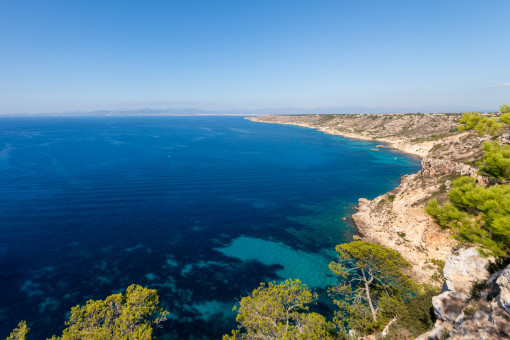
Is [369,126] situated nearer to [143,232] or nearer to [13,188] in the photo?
[143,232]

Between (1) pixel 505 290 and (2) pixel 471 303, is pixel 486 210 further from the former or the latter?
(2) pixel 471 303

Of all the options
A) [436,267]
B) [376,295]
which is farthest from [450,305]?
[436,267]

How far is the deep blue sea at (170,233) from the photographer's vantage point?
25750 millimetres

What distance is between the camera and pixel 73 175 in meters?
Result: 67.4

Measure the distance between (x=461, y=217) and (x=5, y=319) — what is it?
42483 millimetres

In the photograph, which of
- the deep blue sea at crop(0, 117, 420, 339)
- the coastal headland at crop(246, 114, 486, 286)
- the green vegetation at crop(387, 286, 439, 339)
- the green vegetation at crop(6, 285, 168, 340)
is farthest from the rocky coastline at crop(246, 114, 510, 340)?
the green vegetation at crop(6, 285, 168, 340)

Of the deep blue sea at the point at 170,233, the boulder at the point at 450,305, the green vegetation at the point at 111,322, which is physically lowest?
the deep blue sea at the point at 170,233

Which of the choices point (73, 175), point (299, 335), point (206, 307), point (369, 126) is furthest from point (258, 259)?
point (369, 126)

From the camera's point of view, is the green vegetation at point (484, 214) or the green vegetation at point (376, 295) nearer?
the green vegetation at point (484, 214)

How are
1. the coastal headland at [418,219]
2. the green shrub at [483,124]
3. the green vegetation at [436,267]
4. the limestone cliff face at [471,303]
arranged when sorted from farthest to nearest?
the coastal headland at [418,219] → the green vegetation at [436,267] → the green shrub at [483,124] → the limestone cliff face at [471,303]

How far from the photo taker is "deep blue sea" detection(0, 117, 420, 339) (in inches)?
1014

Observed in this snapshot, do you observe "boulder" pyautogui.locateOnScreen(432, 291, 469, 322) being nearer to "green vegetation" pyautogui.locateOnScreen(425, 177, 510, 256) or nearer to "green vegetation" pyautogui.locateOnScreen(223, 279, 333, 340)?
"green vegetation" pyautogui.locateOnScreen(425, 177, 510, 256)

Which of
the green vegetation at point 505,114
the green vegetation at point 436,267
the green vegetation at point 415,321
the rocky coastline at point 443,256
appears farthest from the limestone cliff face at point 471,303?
the green vegetation at point 505,114

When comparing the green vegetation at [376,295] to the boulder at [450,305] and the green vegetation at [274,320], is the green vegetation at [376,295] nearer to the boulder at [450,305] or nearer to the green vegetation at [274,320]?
the green vegetation at [274,320]
